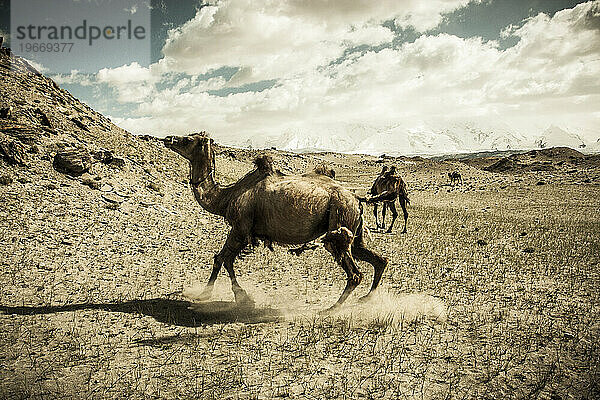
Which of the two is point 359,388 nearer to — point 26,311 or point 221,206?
point 221,206

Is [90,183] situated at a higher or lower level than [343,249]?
higher

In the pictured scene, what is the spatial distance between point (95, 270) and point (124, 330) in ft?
11.7

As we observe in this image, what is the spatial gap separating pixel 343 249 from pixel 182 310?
3271mm

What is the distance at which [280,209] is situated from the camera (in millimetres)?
6719

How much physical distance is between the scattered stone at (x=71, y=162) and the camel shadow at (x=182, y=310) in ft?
32.8

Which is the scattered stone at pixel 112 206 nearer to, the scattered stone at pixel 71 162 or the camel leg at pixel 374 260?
the scattered stone at pixel 71 162

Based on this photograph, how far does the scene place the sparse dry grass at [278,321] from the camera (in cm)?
464

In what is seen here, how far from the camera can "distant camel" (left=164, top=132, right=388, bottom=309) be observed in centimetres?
667

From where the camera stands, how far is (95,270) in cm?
900

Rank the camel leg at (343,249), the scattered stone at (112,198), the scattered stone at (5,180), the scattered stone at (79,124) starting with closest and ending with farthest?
the camel leg at (343,249), the scattered stone at (5,180), the scattered stone at (112,198), the scattered stone at (79,124)

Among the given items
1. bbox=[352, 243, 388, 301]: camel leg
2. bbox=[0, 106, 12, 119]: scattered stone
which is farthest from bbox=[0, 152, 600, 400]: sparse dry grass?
bbox=[0, 106, 12, 119]: scattered stone

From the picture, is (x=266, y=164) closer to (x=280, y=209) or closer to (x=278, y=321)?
(x=280, y=209)

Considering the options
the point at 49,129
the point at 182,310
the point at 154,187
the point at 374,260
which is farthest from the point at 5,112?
the point at 374,260

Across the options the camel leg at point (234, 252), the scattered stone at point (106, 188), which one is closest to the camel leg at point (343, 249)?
the camel leg at point (234, 252)
